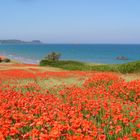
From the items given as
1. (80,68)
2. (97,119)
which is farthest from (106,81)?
(80,68)

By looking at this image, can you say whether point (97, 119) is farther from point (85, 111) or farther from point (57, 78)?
point (57, 78)

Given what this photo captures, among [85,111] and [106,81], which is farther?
[106,81]

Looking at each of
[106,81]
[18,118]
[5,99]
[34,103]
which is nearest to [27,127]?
[18,118]

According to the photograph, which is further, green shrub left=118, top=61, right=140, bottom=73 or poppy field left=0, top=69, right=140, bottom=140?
green shrub left=118, top=61, right=140, bottom=73

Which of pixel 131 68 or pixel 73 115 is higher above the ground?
pixel 73 115

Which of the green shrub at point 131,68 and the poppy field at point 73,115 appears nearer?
the poppy field at point 73,115

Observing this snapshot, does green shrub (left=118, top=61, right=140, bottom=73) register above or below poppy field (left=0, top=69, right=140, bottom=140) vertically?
below

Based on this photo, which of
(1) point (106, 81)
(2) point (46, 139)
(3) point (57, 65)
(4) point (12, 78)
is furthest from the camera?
(3) point (57, 65)

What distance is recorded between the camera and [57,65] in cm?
4703

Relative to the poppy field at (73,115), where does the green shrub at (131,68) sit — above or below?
below

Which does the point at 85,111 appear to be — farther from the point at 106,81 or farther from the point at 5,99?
the point at 106,81

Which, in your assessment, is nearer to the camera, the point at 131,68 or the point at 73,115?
the point at 73,115

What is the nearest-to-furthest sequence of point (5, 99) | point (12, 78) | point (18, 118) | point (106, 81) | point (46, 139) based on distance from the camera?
point (46, 139) → point (18, 118) → point (5, 99) → point (106, 81) → point (12, 78)

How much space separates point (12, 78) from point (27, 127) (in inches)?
563
